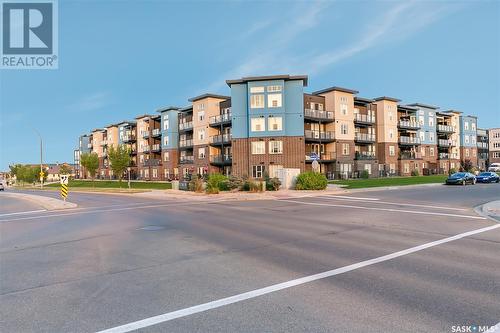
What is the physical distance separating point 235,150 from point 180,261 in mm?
38367

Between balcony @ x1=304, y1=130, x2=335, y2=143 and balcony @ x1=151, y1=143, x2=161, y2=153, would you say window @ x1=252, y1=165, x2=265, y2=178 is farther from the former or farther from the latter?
balcony @ x1=151, y1=143, x2=161, y2=153

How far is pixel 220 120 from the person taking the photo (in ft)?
164

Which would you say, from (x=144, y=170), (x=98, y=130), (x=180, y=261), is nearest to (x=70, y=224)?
(x=180, y=261)

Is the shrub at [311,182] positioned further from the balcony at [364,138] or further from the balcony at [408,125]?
the balcony at [408,125]

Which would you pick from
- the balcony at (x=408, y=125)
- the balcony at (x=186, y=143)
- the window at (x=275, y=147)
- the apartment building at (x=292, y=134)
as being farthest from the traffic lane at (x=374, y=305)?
the balcony at (x=408, y=125)

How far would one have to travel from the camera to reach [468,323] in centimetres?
412

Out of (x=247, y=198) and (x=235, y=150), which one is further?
(x=235, y=150)

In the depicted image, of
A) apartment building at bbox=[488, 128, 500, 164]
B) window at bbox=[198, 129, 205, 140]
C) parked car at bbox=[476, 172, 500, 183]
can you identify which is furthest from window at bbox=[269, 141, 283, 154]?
apartment building at bbox=[488, 128, 500, 164]

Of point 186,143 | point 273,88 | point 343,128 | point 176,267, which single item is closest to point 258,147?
point 273,88

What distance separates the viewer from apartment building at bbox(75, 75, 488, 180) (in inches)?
1746

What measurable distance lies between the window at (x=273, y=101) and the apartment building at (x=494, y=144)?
86.4 meters

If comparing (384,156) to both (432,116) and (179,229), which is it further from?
(179,229)

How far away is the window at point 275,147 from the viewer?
44.3 meters

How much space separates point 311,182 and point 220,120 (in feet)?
74.4
